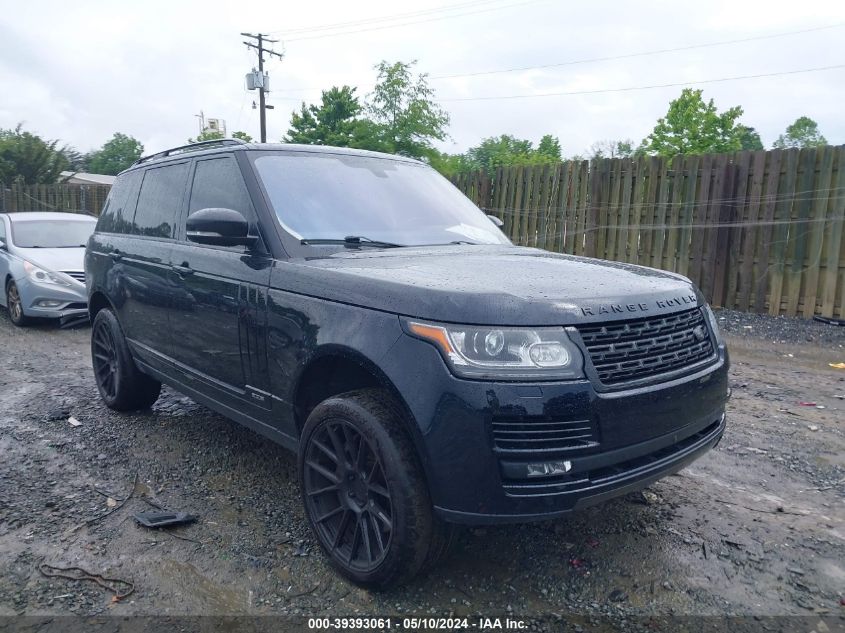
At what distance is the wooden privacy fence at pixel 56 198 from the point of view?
21.2 m

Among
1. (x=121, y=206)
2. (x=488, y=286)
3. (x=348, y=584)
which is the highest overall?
(x=121, y=206)

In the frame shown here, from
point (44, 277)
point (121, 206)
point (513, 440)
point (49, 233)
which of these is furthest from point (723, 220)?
point (49, 233)

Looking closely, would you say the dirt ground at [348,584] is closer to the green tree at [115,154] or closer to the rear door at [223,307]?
the rear door at [223,307]

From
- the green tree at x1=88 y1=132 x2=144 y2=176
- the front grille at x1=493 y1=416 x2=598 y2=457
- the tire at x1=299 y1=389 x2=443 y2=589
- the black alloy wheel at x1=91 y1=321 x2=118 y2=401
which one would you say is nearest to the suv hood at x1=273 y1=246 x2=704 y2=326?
the front grille at x1=493 y1=416 x2=598 y2=457

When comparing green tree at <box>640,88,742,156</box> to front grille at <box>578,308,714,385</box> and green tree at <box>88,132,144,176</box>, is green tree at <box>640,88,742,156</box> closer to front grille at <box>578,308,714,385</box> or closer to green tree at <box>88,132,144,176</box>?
front grille at <box>578,308,714,385</box>

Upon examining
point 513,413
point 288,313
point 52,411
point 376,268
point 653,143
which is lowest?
point 52,411

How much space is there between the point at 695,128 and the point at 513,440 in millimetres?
50257

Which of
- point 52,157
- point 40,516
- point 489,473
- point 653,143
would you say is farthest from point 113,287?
point 653,143

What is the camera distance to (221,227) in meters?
3.14

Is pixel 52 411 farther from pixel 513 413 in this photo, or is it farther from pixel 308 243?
pixel 513 413

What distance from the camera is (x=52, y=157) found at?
109 ft

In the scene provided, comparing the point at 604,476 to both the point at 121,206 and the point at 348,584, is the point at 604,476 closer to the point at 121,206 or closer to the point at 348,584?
the point at 348,584

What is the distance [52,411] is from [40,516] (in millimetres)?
1998

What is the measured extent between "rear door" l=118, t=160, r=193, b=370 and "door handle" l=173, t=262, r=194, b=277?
9 cm
